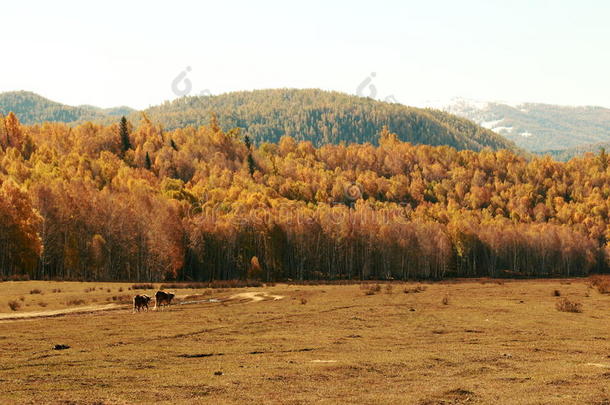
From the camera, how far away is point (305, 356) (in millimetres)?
26984

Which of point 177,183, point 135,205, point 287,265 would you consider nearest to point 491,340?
point 135,205

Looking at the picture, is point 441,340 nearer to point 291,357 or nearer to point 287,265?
point 291,357

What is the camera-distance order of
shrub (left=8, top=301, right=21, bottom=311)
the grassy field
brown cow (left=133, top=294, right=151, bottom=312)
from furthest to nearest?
shrub (left=8, top=301, right=21, bottom=311) → brown cow (left=133, top=294, right=151, bottom=312) → the grassy field

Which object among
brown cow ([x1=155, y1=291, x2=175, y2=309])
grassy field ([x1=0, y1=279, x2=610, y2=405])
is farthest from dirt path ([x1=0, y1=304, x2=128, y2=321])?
brown cow ([x1=155, y1=291, x2=175, y2=309])

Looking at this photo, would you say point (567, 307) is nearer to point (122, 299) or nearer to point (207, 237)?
point (122, 299)

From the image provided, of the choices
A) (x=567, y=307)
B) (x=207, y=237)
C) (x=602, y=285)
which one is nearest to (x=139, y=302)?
(x=567, y=307)

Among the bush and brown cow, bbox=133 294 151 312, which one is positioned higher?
brown cow, bbox=133 294 151 312

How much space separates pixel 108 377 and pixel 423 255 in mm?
138763

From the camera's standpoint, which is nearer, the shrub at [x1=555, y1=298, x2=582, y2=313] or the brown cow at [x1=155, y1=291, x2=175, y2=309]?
the shrub at [x1=555, y1=298, x2=582, y2=313]

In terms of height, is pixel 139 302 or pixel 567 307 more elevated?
pixel 139 302

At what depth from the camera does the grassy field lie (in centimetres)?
1938

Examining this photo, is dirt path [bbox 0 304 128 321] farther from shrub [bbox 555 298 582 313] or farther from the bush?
the bush

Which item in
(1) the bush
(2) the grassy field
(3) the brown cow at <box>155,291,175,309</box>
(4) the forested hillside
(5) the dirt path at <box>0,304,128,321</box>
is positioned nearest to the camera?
(2) the grassy field

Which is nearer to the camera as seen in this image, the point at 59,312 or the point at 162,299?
the point at 59,312
